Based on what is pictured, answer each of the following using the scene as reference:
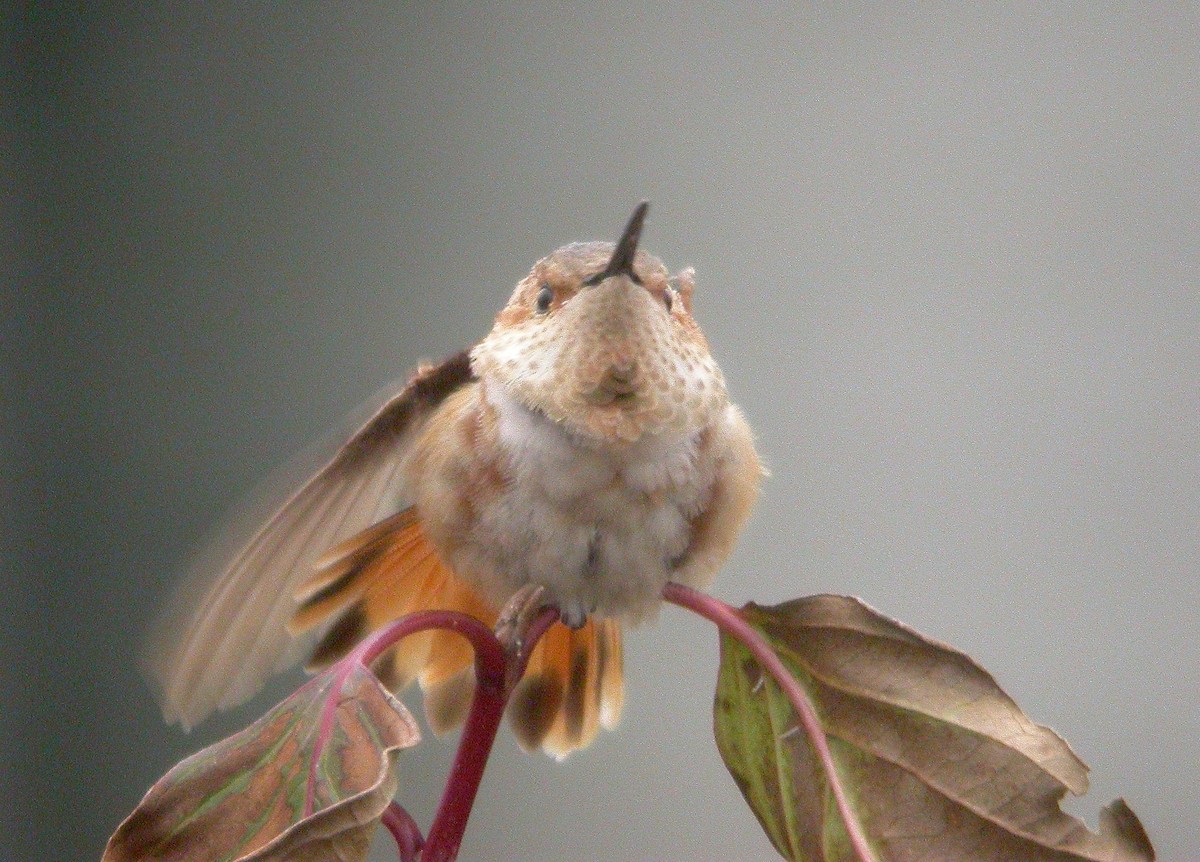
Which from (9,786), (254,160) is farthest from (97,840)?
(254,160)

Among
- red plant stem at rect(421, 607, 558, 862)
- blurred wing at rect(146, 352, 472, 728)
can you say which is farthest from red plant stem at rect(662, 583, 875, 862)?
blurred wing at rect(146, 352, 472, 728)

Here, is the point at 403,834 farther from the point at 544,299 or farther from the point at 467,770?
the point at 544,299

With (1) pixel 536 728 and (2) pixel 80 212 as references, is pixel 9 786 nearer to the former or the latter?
(2) pixel 80 212

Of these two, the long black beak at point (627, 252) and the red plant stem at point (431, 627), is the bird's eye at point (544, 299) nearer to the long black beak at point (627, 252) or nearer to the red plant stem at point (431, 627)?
the long black beak at point (627, 252)

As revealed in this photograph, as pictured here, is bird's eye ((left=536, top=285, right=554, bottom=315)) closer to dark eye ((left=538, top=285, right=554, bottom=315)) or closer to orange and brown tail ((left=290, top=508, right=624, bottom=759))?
dark eye ((left=538, top=285, right=554, bottom=315))

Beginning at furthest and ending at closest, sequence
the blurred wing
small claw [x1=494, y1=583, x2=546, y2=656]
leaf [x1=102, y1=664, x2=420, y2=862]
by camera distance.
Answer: the blurred wing
small claw [x1=494, y1=583, x2=546, y2=656]
leaf [x1=102, y1=664, x2=420, y2=862]

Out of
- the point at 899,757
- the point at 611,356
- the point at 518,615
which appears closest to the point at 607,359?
the point at 611,356

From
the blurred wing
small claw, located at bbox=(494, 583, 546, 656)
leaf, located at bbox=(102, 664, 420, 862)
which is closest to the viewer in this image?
leaf, located at bbox=(102, 664, 420, 862)
